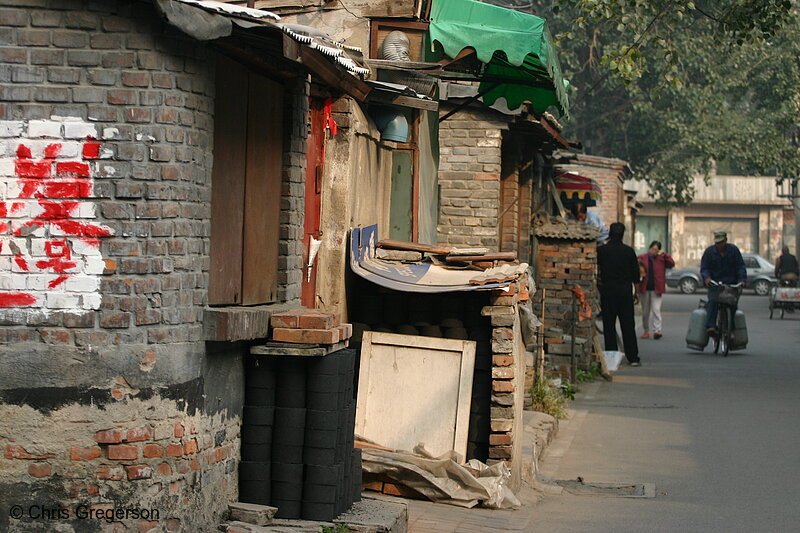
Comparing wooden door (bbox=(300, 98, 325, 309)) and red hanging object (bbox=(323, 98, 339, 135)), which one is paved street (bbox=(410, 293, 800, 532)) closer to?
wooden door (bbox=(300, 98, 325, 309))

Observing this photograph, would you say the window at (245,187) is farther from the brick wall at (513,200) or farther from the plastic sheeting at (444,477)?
the brick wall at (513,200)

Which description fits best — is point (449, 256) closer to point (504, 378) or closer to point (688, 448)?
point (504, 378)

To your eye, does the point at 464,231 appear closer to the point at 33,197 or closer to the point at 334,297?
the point at 334,297

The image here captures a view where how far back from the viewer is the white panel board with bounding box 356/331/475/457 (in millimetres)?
8125

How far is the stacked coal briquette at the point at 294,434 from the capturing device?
5895 millimetres

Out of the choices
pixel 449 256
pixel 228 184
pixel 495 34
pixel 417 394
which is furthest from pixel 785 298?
pixel 228 184

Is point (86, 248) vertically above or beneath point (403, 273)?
above

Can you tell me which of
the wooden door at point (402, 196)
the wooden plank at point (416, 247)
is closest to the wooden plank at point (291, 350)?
the wooden plank at point (416, 247)

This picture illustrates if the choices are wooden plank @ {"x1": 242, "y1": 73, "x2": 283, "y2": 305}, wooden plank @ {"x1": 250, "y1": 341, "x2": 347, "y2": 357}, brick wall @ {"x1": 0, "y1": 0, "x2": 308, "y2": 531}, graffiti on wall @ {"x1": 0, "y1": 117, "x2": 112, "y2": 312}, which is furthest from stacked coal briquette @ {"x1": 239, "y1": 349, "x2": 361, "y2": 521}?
graffiti on wall @ {"x1": 0, "y1": 117, "x2": 112, "y2": 312}

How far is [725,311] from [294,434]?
13.6 metres

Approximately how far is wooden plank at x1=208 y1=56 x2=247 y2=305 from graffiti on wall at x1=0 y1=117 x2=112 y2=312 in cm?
84

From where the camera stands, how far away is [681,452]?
33.3 ft

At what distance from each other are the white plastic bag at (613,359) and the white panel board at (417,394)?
7.80 meters

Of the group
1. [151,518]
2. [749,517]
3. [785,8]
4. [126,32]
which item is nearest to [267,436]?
[151,518]
